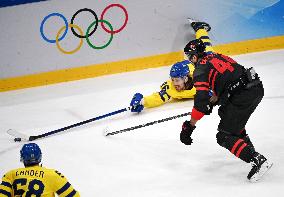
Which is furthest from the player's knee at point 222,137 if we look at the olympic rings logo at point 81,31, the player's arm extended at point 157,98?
the olympic rings logo at point 81,31

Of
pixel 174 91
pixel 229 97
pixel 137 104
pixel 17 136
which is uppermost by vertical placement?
pixel 174 91

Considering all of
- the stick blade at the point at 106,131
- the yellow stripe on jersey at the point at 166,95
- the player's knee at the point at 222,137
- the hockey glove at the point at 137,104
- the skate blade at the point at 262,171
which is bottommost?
the skate blade at the point at 262,171

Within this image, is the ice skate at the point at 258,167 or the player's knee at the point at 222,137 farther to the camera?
the player's knee at the point at 222,137

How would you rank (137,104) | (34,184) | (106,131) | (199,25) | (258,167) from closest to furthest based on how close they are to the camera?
(34,184)
(258,167)
(106,131)
(137,104)
(199,25)

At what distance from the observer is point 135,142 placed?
18.8ft

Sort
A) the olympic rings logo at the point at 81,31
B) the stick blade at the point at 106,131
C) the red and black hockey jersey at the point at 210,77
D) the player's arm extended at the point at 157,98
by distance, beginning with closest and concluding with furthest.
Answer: the red and black hockey jersey at the point at 210,77, the stick blade at the point at 106,131, the player's arm extended at the point at 157,98, the olympic rings logo at the point at 81,31

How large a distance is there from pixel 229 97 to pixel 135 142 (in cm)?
138

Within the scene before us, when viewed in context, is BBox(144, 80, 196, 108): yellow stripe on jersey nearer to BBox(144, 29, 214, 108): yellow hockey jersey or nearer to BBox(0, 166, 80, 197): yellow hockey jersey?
BBox(144, 29, 214, 108): yellow hockey jersey

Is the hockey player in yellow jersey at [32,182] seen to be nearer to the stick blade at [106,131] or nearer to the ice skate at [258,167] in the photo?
the ice skate at [258,167]

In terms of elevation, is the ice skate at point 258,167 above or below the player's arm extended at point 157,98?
below

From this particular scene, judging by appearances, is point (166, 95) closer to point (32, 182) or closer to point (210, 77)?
point (210, 77)

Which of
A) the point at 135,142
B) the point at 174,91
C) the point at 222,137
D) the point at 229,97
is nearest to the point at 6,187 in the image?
the point at 222,137

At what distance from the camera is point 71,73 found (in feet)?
26.8

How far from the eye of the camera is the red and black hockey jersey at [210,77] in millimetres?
4485
